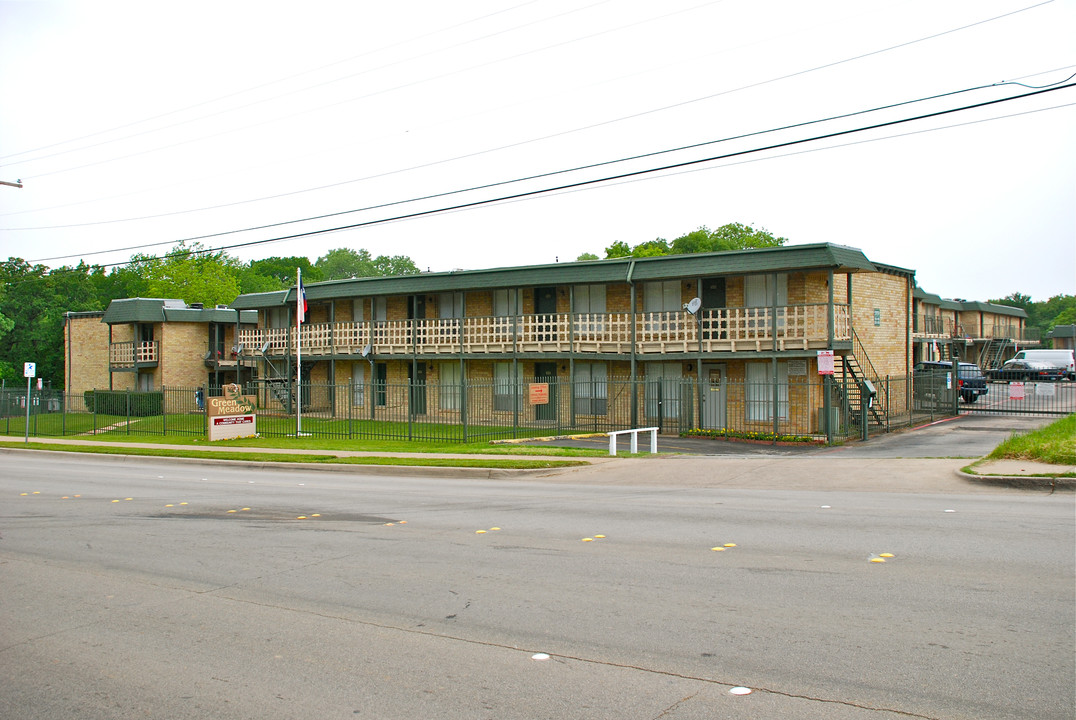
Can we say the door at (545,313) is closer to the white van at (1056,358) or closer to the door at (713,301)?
the door at (713,301)

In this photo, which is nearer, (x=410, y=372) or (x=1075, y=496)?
(x=1075, y=496)

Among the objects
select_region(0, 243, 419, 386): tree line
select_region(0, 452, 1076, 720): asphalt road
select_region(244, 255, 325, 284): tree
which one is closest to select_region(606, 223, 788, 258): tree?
select_region(0, 243, 419, 386): tree line

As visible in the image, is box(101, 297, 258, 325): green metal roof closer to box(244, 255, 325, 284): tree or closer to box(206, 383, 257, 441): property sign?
box(206, 383, 257, 441): property sign

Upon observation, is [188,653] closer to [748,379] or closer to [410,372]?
[748,379]

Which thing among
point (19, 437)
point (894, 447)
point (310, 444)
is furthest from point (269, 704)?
point (19, 437)

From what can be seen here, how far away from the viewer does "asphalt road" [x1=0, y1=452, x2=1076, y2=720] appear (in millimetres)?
5156

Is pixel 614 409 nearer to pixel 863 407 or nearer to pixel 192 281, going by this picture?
pixel 863 407

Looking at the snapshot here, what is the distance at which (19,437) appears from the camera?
3475cm

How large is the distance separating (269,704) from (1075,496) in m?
11.7

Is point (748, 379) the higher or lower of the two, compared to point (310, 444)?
higher

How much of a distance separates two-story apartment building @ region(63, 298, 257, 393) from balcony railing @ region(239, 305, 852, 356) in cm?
962

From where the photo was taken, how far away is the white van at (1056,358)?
50438 mm

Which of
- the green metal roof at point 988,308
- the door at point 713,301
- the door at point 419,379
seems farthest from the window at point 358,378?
the green metal roof at point 988,308

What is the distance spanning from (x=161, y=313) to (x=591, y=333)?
28050 millimetres
